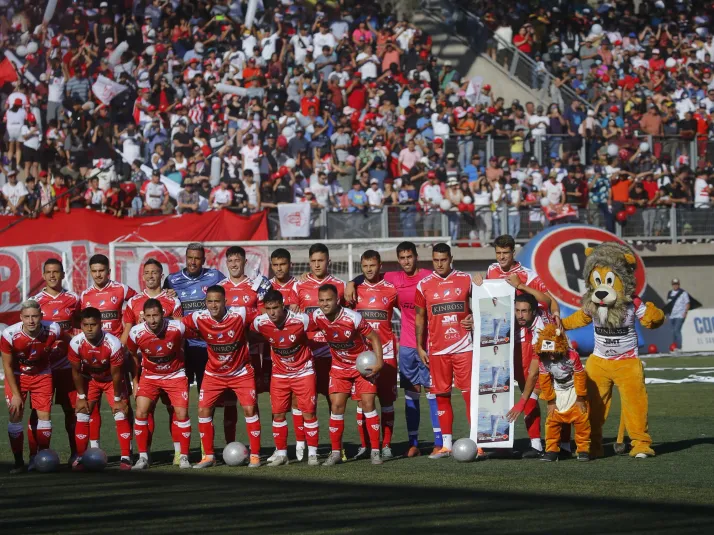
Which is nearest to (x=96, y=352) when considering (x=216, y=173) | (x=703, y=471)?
(x=703, y=471)

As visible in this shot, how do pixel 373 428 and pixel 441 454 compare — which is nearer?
pixel 373 428

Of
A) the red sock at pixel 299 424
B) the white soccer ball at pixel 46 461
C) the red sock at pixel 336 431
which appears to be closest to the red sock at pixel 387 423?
the red sock at pixel 336 431

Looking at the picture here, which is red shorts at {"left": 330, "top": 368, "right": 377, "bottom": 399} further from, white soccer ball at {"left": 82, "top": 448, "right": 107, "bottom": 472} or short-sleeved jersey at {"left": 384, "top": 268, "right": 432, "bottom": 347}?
white soccer ball at {"left": 82, "top": 448, "right": 107, "bottom": 472}

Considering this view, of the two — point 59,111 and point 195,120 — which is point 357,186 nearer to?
point 195,120

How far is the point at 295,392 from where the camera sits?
11.3 metres

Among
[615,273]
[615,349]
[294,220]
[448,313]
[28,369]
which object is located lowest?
[28,369]

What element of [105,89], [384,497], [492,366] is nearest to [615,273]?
[492,366]

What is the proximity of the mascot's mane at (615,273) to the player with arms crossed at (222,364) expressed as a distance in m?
3.38

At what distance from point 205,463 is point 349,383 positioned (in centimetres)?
159

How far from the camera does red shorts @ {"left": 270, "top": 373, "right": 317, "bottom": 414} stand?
1127 cm

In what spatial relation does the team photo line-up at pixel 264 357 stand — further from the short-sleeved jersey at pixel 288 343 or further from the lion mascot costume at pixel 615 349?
the lion mascot costume at pixel 615 349

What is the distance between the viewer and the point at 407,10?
30.8 meters

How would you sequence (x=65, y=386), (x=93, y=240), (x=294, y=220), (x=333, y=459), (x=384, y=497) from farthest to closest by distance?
(x=294, y=220)
(x=93, y=240)
(x=65, y=386)
(x=333, y=459)
(x=384, y=497)

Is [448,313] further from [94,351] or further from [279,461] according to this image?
[94,351]
